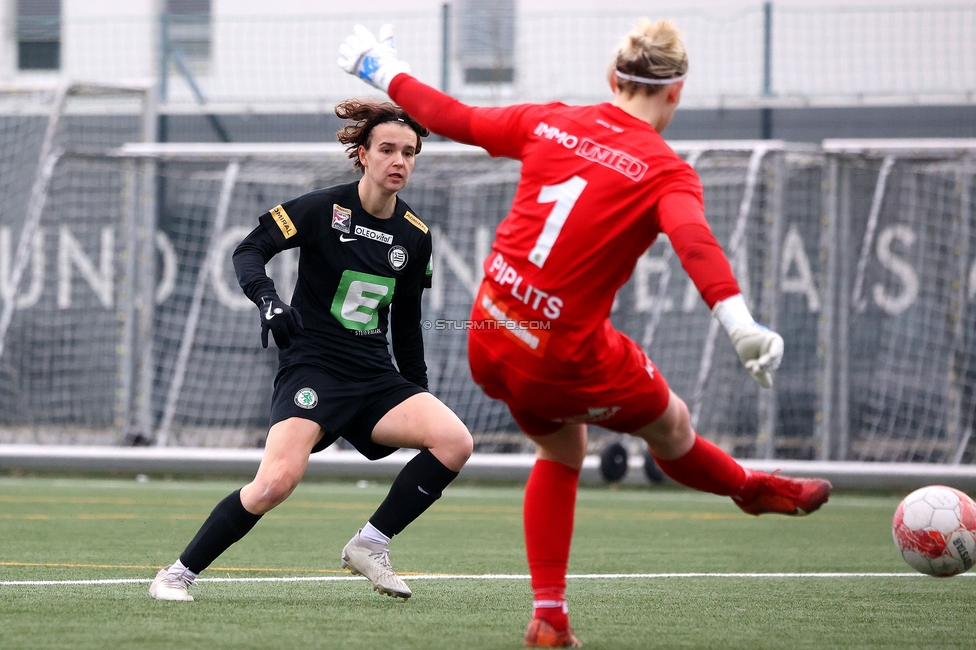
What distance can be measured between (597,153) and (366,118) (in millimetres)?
1569

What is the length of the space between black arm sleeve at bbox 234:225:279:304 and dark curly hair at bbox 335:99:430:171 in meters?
0.47

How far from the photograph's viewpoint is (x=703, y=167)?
494 inches

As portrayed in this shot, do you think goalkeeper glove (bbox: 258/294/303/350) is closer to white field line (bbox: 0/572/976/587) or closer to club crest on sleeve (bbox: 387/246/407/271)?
club crest on sleeve (bbox: 387/246/407/271)

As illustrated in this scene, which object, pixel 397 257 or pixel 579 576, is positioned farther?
pixel 579 576

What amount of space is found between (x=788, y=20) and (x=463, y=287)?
3954 millimetres

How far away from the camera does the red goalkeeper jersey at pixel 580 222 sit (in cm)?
355

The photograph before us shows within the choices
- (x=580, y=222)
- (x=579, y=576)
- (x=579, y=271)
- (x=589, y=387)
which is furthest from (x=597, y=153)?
(x=579, y=576)

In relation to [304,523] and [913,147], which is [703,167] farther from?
[304,523]

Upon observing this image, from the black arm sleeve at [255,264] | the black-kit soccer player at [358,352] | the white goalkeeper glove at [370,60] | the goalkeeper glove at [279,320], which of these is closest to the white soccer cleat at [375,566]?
the black-kit soccer player at [358,352]

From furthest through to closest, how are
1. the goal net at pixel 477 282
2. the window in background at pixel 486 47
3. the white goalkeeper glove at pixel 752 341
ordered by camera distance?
1. the window in background at pixel 486 47
2. the goal net at pixel 477 282
3. the white goalkeeper glove at pixel 752 341

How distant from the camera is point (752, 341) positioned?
10.6 feet

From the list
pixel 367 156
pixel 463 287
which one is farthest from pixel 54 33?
pixel 367 156

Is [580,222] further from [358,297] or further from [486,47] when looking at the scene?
[486,47]

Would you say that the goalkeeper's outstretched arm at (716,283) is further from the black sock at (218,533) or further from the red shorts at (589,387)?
the black sock at (218,533)
